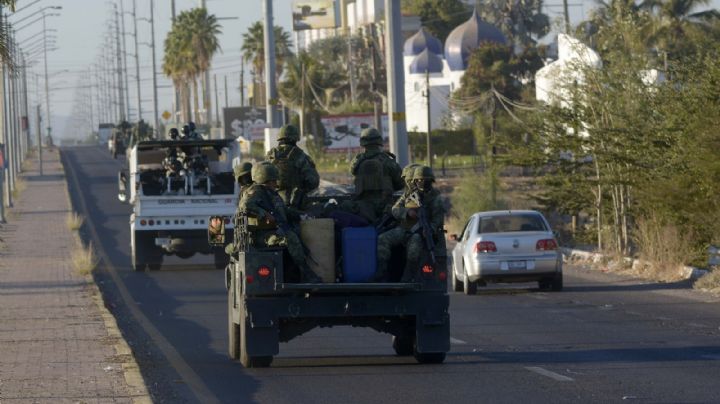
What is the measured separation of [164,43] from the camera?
409ft

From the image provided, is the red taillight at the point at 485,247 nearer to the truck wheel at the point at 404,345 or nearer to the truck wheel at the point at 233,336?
the truck wheel at the point at 404,345

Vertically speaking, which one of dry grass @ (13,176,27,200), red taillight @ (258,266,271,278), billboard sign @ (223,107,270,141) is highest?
billboard sign @ (223,107,270,141)

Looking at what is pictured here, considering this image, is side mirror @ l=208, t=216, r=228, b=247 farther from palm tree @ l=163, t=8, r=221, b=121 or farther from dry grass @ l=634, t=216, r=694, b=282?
palm tree @ l=163, t=8, r=221, b=121

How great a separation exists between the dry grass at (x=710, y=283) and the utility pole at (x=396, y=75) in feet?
33.2

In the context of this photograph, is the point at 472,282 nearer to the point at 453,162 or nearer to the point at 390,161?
the point at 390,161

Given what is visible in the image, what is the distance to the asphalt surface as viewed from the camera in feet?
41.5

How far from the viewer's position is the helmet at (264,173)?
1430cm

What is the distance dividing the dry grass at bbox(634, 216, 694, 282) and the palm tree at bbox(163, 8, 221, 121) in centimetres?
8669

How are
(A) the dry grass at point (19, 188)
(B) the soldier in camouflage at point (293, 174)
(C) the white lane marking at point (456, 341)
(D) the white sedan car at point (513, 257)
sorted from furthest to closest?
(A) the dry grass at point (19, 188) → (D) the white sedan car at point (513, 257) → (C) the white lane marking at point (456, 341) → (B) the soldier in camouflage at point (293, 174)

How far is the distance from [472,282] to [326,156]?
6139 cm

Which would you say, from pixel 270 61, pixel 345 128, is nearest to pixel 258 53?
pixel 345 128

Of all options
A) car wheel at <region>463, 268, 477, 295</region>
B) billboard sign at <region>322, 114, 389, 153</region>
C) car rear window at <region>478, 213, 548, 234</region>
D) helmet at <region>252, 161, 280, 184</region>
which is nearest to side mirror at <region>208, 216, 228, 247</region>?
helmet at <region>252, 161, 280, 184</region>

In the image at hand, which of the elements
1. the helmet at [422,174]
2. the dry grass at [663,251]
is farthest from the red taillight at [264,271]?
the dry grass at [663,251]

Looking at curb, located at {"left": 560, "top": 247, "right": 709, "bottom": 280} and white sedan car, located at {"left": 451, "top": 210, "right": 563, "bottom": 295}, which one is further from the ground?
white sedan car, located at {"left": 451, "top": 210, "right": 563, "bottom": 295}
